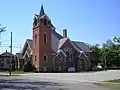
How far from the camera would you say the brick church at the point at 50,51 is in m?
74.6

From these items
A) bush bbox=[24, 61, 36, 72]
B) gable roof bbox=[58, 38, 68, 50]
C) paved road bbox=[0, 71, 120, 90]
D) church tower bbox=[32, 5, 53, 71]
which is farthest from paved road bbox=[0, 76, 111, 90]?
gable roof bbox=[58, 38, 68, 50]

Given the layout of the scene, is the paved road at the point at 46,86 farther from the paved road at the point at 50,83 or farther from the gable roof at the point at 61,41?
the gable roof at the point at 61,41

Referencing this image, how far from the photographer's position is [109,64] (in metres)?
100

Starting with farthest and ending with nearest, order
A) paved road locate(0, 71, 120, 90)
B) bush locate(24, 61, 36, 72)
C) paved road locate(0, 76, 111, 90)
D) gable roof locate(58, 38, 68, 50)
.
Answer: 1. gable roof locate(58, 38, 68, 50)
2. bush locate(24, 61, 36, 72)
3. paved road locate(0, 71, 120, 90)
4. paved road locate(0, 76, 111, 90)

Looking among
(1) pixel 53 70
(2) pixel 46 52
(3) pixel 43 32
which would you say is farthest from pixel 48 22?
(1) pixel 53 70

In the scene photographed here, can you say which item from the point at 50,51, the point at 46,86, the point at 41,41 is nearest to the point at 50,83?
the point at 46,86

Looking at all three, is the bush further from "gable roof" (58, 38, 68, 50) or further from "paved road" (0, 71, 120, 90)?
"paved road" (0, 71, 120, 90)

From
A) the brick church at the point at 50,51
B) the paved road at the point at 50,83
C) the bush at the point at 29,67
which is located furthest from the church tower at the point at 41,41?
the paved road at the point at 50,83

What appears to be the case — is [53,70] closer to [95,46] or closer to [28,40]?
[28,40]

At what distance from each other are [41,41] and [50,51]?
3.72 m

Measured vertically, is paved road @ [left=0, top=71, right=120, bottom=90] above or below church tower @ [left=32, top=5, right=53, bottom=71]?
below

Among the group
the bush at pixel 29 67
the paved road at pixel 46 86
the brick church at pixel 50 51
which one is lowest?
the paved road at pixel 46 86

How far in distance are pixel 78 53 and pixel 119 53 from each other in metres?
21.3

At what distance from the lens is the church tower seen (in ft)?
243
